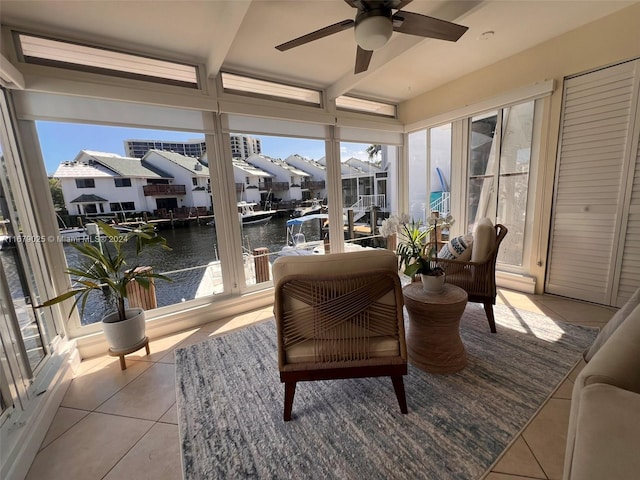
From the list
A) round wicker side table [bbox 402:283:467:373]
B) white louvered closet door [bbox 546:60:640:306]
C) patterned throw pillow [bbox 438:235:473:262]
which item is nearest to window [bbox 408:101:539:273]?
white louvered closet door [bbox 546:60:640:306]

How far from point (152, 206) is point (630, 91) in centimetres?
449

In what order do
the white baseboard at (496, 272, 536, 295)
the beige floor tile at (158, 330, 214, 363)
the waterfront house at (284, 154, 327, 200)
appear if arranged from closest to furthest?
the beige floor tile at (158, 330, 214, 363)
the white baseboard at (496, 272, 536, 295)
the waterfront house at (284, 154, 327, 200)

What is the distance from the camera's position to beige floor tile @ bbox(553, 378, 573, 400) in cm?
158

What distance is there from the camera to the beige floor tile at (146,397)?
5.44ft

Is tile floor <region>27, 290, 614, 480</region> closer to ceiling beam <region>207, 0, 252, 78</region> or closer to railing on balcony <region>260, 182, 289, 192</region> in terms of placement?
railing on balcony <region>260, 182, 289, 192</region>

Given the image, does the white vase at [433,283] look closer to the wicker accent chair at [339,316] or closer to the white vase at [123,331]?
the wicker accent chair at [339,316]

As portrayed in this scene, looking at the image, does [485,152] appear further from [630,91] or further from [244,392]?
[244,392]

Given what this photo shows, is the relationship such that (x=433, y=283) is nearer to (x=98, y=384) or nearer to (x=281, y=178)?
(x=281, y=178)

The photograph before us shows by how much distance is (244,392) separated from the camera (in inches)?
69.3

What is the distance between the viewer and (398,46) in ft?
7.84

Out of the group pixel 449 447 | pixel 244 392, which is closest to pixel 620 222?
pixel 449 447

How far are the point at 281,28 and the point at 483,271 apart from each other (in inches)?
104

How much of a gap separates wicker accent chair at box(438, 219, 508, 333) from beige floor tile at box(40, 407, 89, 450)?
2864mm

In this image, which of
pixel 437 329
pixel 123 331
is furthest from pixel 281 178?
pixel 437 329
